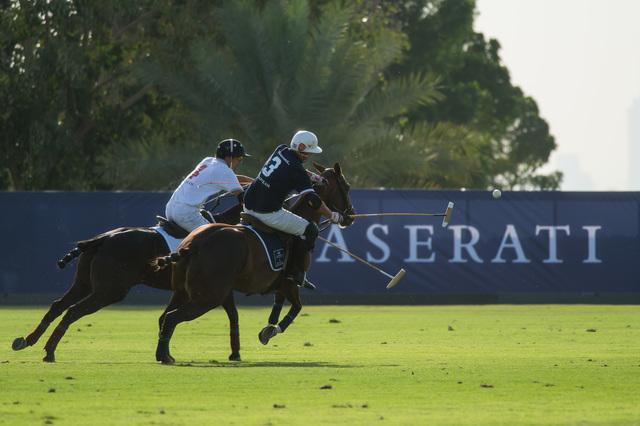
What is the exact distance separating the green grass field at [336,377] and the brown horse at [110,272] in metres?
0.57

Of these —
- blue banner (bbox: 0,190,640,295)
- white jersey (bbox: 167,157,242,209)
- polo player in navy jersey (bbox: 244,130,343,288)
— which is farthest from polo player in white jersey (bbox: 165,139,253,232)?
blue banner (bbox: 0,190,640,295)

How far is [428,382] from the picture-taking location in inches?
601

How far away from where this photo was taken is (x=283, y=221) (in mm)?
18406

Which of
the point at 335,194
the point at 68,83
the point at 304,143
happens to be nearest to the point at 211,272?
the point at 304,143

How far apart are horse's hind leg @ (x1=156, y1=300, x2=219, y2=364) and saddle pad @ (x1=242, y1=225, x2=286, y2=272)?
3.36 ft

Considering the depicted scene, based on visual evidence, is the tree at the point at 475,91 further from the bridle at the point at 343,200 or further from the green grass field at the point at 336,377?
the bridle at the point at 343,200

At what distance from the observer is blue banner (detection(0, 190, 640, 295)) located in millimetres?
34938

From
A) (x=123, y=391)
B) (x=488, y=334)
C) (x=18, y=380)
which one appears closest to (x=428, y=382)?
(x=123, y=391)

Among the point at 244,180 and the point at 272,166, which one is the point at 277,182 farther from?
the point at 244,180

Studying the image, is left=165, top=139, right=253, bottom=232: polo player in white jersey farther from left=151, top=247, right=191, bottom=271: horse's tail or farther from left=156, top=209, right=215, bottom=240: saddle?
left=151, top=247, right=191, bottom=271: horse's tail

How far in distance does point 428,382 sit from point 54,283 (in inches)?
809

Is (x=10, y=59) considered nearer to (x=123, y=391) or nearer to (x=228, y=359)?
(x=228, y=359)

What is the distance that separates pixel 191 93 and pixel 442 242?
1305 centimetres

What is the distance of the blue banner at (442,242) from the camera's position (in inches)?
1375
